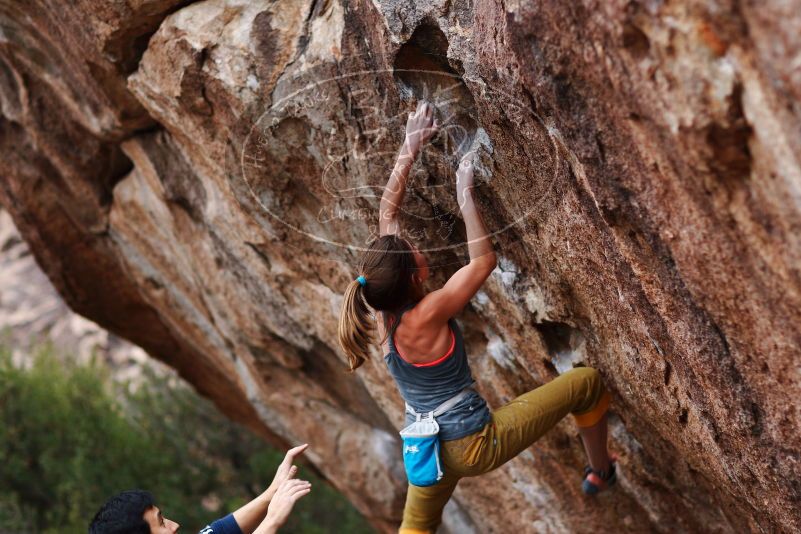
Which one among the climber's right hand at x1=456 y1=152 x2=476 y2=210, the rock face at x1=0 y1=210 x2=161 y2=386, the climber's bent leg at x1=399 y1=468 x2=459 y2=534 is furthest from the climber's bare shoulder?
the rock face at x1=0 y1=210 x2=161 y2=386

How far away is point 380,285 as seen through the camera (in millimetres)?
3350

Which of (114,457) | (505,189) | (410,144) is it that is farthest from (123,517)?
(114,457)

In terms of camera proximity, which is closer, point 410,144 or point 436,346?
point 436,346

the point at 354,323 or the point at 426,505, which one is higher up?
the point at 354,323

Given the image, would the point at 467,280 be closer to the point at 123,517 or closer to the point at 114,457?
the point at 123,517

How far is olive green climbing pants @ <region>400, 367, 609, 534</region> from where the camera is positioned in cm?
363

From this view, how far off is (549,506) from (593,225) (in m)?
2.80

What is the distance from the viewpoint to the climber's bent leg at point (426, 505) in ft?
12.5

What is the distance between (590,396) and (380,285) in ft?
4.10

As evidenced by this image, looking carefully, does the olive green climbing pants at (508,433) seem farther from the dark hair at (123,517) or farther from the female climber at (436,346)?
the dark hair at (123,517)

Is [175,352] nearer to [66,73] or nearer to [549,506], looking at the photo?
[66,73]

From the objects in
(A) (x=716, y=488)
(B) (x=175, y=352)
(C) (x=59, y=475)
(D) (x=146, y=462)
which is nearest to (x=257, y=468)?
(D) (x=146, y=462)

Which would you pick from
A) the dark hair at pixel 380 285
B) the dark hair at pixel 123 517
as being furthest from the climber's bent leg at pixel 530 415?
the dark hair at pixel 123 517

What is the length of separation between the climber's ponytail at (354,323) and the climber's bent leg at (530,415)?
0.63 meters
